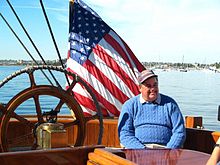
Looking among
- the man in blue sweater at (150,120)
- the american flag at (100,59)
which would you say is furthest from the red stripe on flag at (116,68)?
the man in blue sweater at (150,120)

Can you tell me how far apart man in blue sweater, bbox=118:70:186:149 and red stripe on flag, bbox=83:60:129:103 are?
2.20 metres

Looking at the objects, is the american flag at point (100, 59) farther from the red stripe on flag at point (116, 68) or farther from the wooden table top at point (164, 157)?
the wooden table top at point (164, 157)

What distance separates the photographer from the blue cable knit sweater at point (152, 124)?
8.36 feet

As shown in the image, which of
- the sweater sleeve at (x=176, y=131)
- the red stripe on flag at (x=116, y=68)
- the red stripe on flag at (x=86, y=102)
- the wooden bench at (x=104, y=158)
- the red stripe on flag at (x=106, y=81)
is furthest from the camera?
the red stripe on flag at (x=116, y=68)

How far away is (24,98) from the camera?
2199 mm

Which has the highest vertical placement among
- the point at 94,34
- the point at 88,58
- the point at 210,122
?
the point at 94,34

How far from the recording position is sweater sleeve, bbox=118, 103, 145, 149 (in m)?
2.55

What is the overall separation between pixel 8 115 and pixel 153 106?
0.94 m

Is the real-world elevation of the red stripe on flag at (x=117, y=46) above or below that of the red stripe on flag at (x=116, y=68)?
above

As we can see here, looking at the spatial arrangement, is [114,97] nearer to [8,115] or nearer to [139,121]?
[139,121]

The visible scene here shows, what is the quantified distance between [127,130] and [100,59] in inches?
107

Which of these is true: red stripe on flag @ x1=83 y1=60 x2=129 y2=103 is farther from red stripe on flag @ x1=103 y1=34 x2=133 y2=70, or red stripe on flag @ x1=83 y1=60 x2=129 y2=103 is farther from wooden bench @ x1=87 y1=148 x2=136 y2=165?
wooden bench @ x1=87 y1=148 x2=136 y2=165

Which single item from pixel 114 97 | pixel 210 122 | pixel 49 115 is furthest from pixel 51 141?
pixel 210 122

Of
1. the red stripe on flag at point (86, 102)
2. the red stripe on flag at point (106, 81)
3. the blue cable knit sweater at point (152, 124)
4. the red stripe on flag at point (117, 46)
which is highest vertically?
the red stripe on flag at point (117, 46)
